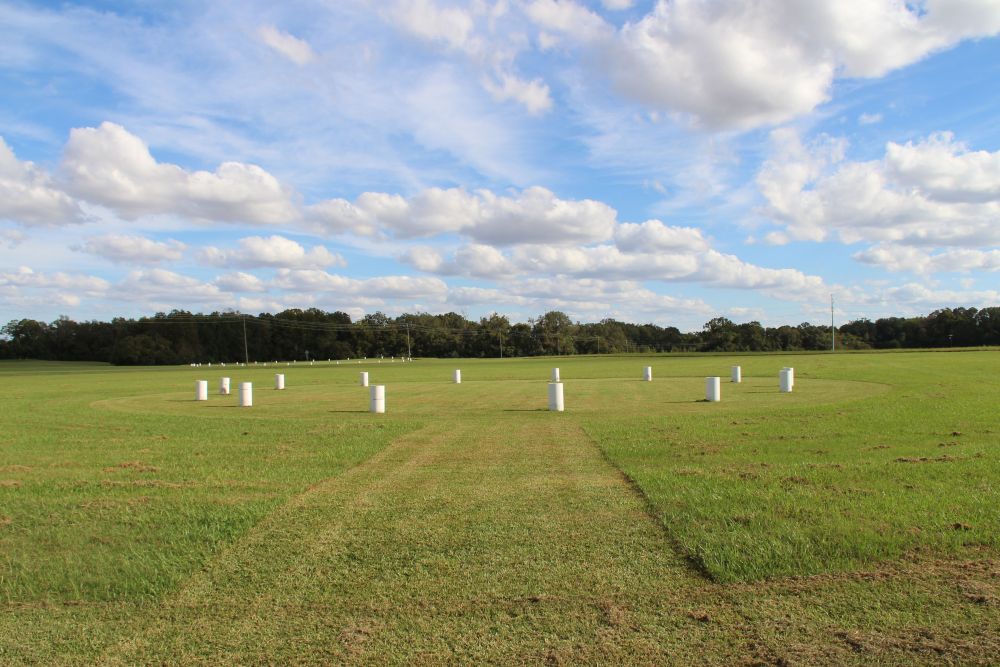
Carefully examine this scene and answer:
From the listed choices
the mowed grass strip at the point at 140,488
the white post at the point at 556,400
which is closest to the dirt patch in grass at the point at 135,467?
the mowed grass strip at the point at 140,488

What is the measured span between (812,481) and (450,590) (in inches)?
248

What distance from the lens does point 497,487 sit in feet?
32.6

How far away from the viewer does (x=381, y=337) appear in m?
164

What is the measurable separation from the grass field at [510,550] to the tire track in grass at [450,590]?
0.02 m

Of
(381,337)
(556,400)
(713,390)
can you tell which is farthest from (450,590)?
(381,337)

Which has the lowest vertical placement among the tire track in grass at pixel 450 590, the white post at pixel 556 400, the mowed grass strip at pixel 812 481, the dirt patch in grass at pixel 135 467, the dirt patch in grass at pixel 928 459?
the tire track in grass at pixel 450 590

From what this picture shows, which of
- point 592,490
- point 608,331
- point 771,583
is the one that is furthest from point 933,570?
point 608,331

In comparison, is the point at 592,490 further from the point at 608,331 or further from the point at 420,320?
the point at 608,331

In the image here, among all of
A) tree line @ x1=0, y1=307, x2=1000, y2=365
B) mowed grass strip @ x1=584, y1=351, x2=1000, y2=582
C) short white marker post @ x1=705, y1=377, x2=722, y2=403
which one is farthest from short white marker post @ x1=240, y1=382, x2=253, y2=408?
tree line @ x1=0, y1=307, x2=1000, y2=365

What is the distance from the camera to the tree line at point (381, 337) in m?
142

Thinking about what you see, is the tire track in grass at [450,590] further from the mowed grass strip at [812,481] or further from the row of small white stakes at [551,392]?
the row of small white stakes at [551,392]

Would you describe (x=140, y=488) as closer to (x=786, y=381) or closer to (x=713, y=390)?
(x=713, y=390)

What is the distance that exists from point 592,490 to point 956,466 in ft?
19.4

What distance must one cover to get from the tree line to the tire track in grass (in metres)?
136
